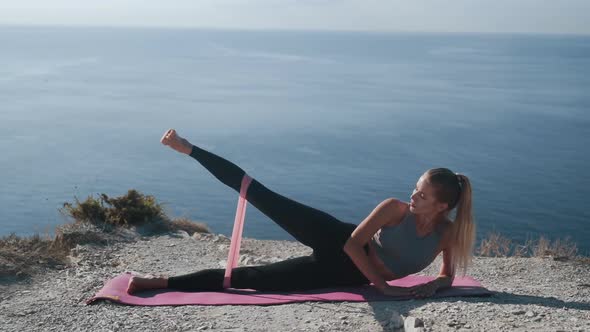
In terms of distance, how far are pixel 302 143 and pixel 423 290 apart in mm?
42257

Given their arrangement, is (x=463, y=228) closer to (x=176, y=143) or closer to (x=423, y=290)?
(x=423, y=290)

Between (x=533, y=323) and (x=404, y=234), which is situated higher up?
(x=404, y=234)

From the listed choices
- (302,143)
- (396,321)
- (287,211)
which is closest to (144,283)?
(287,211)

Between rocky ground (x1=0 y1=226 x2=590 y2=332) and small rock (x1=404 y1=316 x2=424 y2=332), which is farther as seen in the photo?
rocky ground (x1=0 y1=226 x2=590 y2=332)

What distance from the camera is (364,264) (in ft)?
16.8

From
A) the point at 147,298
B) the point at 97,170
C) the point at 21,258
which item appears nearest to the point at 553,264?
the point at 147,298

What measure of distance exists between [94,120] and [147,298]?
52.8 m

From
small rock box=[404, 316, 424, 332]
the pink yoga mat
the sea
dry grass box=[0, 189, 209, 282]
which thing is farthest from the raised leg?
the sea

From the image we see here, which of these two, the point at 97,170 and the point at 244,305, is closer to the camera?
the point at 244,305

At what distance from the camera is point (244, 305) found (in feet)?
17.1

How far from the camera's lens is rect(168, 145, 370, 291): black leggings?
5246mm

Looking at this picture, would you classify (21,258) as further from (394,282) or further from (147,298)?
(394,282)

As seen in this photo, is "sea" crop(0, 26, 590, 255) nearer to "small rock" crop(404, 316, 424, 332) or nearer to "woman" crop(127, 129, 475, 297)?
"woman" crop(127, 129, 475, 297)

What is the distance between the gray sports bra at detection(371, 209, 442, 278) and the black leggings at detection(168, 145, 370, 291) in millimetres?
165
